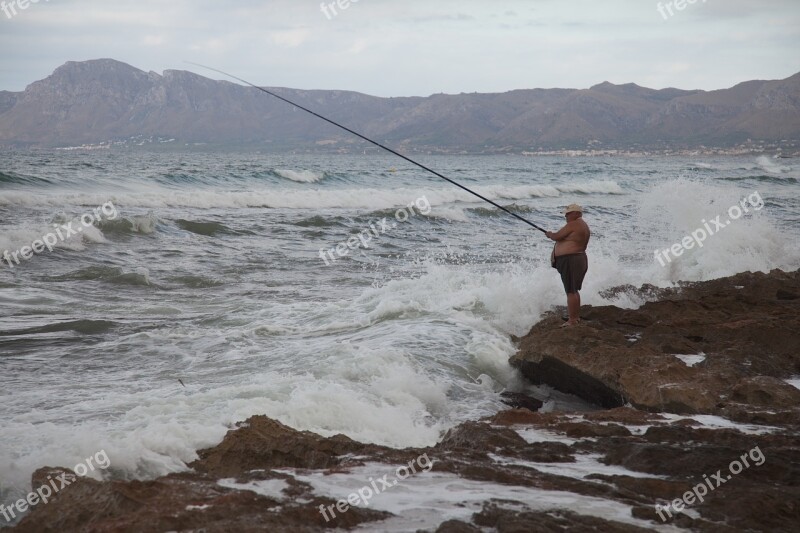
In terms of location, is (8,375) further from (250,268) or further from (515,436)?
(250,268)

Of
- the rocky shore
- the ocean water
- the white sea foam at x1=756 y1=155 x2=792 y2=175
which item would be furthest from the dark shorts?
the white sea foam at x1=756 y1=155 x2=792 y2=175

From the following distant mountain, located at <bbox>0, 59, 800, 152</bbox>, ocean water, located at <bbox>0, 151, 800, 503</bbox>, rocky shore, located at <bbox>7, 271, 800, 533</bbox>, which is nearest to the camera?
rocky shore, located at <bbox>7, 271, 800, 533</bbox>

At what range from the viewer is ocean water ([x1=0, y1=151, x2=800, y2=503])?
18.5ft

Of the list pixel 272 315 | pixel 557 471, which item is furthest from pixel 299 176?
pixel 557 471

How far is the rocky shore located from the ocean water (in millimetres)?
763

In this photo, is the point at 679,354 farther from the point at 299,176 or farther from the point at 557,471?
the point at 299,176

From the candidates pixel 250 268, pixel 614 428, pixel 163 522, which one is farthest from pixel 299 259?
pixel 163 522

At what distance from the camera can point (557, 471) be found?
4023mm

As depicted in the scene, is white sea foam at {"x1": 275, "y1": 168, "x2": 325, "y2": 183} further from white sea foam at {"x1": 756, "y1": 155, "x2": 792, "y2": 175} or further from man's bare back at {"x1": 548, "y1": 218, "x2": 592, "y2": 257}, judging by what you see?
white sea foam at {"x1": 756, "y1": 155, "x2": 792, "y2": 175}

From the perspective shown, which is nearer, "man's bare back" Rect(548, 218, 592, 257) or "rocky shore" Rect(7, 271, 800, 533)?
"rocky shore" Rect(7, 271, 800, 533)

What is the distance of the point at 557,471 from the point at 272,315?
252 inches

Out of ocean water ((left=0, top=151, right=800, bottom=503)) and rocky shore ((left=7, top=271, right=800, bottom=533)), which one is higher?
rocky shore ((left=7, top=271, right=800, bottom=533))

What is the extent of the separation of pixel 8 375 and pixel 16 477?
3.16 meters

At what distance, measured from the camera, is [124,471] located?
436 centimetres
